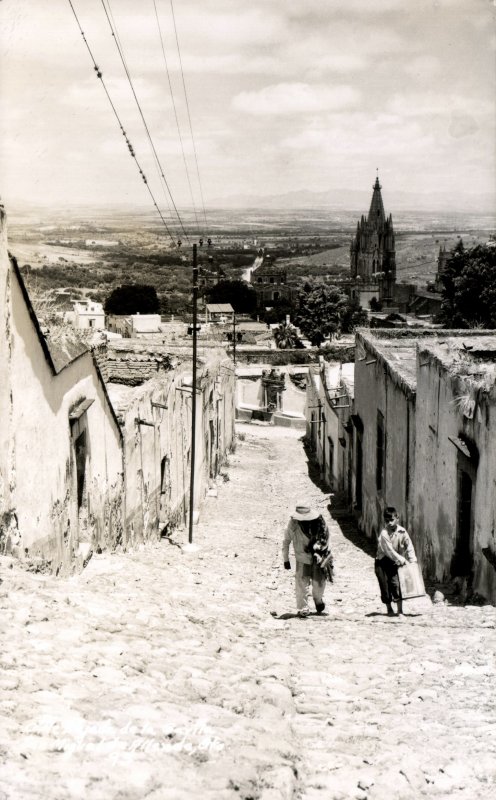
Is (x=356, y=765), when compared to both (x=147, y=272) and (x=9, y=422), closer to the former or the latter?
(x=9, y=422)

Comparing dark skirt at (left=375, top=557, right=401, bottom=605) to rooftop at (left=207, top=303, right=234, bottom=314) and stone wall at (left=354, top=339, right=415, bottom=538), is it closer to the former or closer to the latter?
stone wall at (left=354, top=339, right=415, bottom=538)

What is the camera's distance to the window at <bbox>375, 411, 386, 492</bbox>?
1619cm

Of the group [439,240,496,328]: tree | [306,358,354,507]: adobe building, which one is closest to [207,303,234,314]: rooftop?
[439,240,496,328]: tree

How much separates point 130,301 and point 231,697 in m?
79.2

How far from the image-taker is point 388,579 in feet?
30.4

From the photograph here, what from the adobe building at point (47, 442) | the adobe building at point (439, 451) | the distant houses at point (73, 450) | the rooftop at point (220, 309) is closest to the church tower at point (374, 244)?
the rooftop at point (220, 309)

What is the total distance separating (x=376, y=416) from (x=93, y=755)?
12.8 metres

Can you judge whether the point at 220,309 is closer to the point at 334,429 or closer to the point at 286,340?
the point at 286,340

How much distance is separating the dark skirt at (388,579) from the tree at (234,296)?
10458 centimetres

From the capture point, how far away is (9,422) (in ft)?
26.2

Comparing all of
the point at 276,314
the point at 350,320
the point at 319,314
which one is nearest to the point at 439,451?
the point at 319,314

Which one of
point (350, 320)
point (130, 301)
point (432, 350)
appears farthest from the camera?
point (350, 320)

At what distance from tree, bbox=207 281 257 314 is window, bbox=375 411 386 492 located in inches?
3822

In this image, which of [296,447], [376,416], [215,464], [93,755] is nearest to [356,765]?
[93,755]
